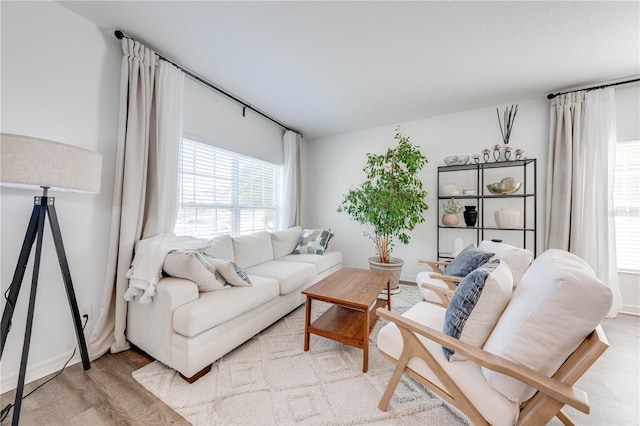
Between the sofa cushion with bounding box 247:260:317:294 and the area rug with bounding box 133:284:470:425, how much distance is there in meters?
0.57

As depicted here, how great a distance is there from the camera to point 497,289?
1.09 m

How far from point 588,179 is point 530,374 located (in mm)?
3017

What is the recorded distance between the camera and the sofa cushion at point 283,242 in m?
3.34

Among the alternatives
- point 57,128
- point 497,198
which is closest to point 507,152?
point 497,198

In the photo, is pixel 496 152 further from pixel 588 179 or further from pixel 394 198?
pixel 394 198

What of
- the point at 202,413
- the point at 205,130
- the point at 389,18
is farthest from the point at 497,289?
the point at 205,130

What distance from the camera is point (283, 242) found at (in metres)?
3.45

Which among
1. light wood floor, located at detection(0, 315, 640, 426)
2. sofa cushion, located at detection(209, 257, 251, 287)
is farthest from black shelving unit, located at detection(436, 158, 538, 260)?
sofa cushion, located at detection(209, 257, 251, 287)

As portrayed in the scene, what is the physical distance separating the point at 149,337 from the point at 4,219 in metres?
1.15

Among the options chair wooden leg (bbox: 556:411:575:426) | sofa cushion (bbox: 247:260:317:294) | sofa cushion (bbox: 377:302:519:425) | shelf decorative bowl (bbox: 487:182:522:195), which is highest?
shelf decorative bowl (bbox: 487:182:522:195)

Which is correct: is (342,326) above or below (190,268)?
below

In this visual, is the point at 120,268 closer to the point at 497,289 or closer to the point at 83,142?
the point at 83,142

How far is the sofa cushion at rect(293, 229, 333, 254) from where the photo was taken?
141 inches

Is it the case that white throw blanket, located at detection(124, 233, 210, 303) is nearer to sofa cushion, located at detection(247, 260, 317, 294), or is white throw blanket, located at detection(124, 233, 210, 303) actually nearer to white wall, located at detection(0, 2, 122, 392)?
white wall, located at detection(0, 2, 122, 392)
